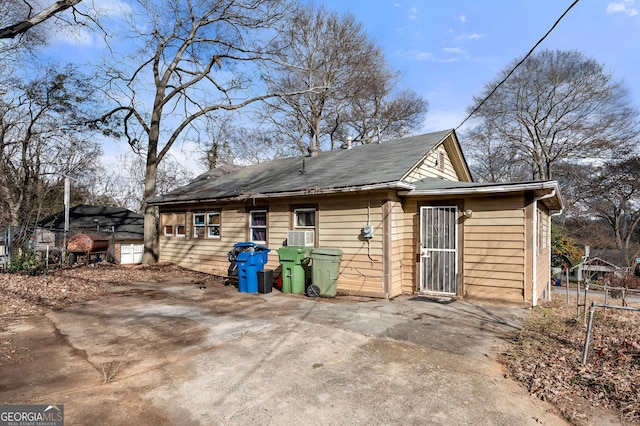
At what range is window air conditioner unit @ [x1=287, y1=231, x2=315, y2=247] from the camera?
9445 millimetres

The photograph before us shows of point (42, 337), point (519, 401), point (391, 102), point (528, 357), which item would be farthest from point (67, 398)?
point (391, 102)

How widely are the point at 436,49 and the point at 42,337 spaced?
11254 millimetres

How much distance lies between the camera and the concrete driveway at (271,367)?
3211 mm

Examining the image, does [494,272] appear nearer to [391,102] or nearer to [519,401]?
[519,401]

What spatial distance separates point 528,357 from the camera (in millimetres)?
4551

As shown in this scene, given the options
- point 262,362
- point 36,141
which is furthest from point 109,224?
point 262,362

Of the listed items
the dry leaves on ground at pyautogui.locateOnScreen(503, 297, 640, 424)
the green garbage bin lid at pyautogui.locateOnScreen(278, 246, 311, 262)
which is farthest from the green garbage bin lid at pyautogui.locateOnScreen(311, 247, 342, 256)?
the dry leaves on ground at pyautogui.locateOnScreen(503, 297, 640, 424)

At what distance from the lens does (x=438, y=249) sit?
28.2ft

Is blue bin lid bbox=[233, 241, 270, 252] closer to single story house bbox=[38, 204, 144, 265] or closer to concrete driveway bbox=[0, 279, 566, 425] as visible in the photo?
concrete driveway bbox=[0, 279, 566, 425]

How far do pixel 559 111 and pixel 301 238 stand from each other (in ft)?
68.4

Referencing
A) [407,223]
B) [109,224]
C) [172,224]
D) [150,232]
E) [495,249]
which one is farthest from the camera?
[109,224]

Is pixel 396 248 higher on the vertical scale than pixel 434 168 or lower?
lower

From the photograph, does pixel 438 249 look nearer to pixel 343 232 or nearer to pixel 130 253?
pixel 343 232

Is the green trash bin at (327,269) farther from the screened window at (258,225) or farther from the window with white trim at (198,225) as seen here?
the window with white trim at (198,225)
